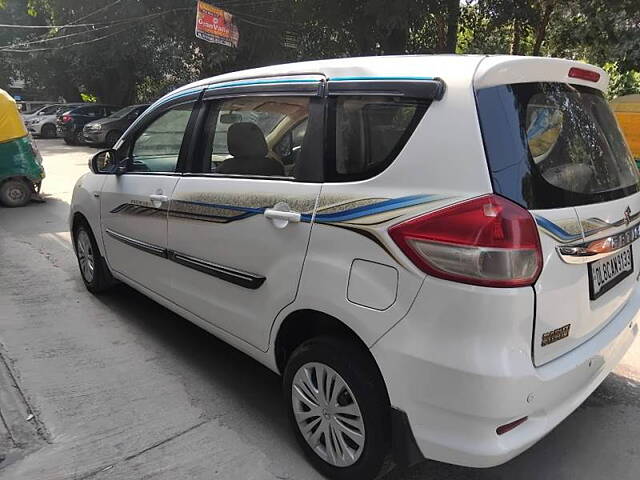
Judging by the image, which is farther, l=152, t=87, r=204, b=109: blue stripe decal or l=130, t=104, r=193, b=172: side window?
l=130, t=104, r=193, b=172: side window

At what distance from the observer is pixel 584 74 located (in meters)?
2.40

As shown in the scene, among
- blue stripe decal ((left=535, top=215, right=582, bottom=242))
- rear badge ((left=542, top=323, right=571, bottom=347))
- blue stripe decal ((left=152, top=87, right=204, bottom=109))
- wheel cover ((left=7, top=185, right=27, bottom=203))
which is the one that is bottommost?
wheel cover ((left=7, top=185, right=27, bottom=203))

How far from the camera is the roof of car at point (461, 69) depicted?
2.03m

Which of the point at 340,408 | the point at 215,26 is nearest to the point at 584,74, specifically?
the point at 340,408

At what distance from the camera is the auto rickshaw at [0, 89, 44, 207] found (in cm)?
862

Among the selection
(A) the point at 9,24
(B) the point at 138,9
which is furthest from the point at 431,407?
(A) the point at 9,24

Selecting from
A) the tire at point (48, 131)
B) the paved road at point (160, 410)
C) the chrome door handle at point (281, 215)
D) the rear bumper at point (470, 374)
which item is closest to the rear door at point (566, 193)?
the rear bumper at point (470, 374)

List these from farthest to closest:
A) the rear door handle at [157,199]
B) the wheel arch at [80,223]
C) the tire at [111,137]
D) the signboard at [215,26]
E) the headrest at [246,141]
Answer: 1. the tire at [111,137]
2. the signboard at [215,26]
3. the wheel arch at [80,223]
4. the rear door handle at [157,199]
5. the headrest at [246,141]

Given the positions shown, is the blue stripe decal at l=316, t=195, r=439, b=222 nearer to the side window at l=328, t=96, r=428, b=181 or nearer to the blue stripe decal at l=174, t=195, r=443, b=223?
the blue stripe decal at l=174, t=195, r=443, b=223

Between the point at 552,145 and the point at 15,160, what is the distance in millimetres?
8954

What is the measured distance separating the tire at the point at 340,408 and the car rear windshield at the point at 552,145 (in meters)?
0.91

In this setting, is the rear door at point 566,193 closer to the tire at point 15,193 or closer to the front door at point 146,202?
the front door at point 146,202

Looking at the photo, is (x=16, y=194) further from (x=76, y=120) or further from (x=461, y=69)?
(x=76, y=120)

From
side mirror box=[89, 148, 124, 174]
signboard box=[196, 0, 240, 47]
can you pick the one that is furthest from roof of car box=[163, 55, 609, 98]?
signboard box=[196, 0, 240, 47]
